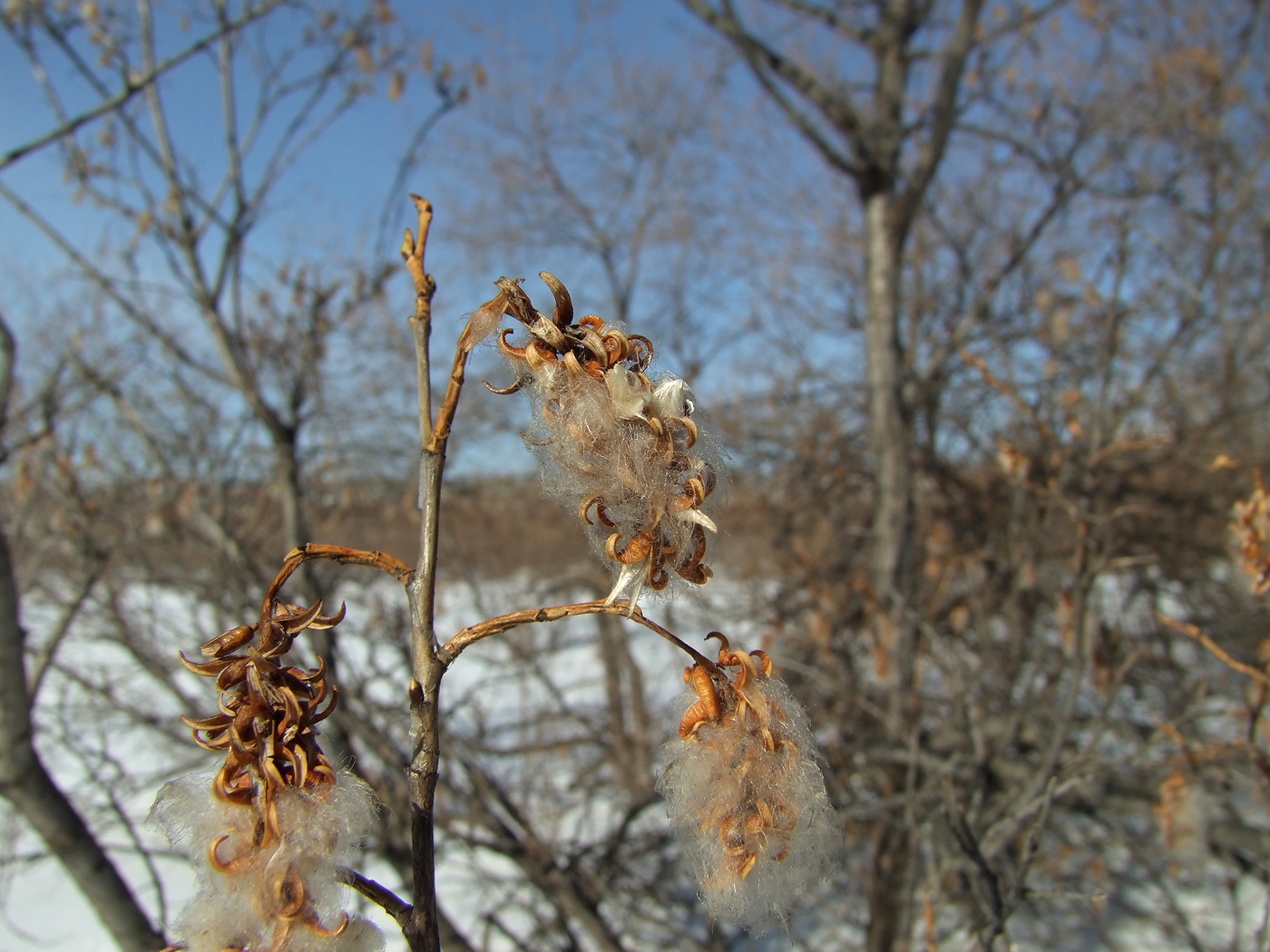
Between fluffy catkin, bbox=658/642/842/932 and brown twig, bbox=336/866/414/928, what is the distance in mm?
271

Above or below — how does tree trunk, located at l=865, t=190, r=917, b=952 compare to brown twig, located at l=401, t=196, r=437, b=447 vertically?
above

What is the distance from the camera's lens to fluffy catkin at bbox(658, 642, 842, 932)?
0.77 meters

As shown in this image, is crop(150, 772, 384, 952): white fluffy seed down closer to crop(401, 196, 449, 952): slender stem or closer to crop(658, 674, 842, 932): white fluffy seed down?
crop(401, 196, 449, 952): slender stem

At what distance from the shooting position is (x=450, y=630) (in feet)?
23.6

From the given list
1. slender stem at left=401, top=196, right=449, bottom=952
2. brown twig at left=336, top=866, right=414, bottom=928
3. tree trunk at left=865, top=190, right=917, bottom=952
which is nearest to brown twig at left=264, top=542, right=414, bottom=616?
slender stem at left=401, top=196, right=449, bottom=952

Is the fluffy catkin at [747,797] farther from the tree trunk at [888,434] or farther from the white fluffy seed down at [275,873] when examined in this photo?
the tree trunk at [888,434]

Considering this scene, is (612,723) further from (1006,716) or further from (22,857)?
(22,857)

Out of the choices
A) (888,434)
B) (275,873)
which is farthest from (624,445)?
(888,434)

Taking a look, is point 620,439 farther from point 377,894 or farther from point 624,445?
point 377,894

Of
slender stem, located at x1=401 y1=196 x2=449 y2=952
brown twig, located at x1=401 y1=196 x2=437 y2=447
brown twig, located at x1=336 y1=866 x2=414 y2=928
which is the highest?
brown twig, located at x1=401 y1=196 x2=437 y2=447

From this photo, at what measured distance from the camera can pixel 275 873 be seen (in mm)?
675

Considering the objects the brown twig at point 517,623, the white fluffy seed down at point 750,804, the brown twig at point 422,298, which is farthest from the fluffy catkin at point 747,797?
the brown twig at point 422,298

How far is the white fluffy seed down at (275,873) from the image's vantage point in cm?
68

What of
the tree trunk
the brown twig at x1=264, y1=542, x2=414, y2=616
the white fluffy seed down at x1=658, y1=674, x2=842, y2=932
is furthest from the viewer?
the tree trunk
